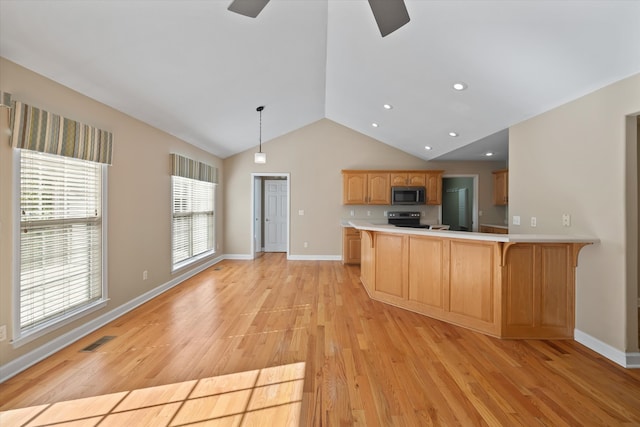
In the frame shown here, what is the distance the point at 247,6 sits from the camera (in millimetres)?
2135

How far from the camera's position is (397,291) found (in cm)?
396

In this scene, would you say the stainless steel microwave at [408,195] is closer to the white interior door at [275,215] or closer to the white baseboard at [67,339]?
the white interior door at [275,215]

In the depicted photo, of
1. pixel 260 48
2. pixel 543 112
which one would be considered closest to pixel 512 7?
pixel 543 112

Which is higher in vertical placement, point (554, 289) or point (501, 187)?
point (501, 187)

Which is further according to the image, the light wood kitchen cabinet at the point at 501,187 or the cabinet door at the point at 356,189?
the cabinet door at the point at 356,189

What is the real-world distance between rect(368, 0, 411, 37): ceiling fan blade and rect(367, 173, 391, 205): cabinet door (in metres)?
4.50

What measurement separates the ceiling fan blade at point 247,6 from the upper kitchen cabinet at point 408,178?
5.07 m

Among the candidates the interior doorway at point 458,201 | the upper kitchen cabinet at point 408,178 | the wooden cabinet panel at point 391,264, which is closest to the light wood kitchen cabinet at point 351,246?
Answer: the upper kitchen cabinet at point 408,178

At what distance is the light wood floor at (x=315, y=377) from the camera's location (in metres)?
1.88

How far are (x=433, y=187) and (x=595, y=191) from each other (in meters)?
4.03

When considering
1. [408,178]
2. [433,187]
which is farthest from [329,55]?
[433,187]

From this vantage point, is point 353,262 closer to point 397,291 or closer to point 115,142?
point 397,291

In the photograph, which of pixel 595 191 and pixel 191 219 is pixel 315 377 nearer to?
pixel 595 191

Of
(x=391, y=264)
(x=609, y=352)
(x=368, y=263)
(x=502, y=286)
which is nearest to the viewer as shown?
(x=609, y=352)
